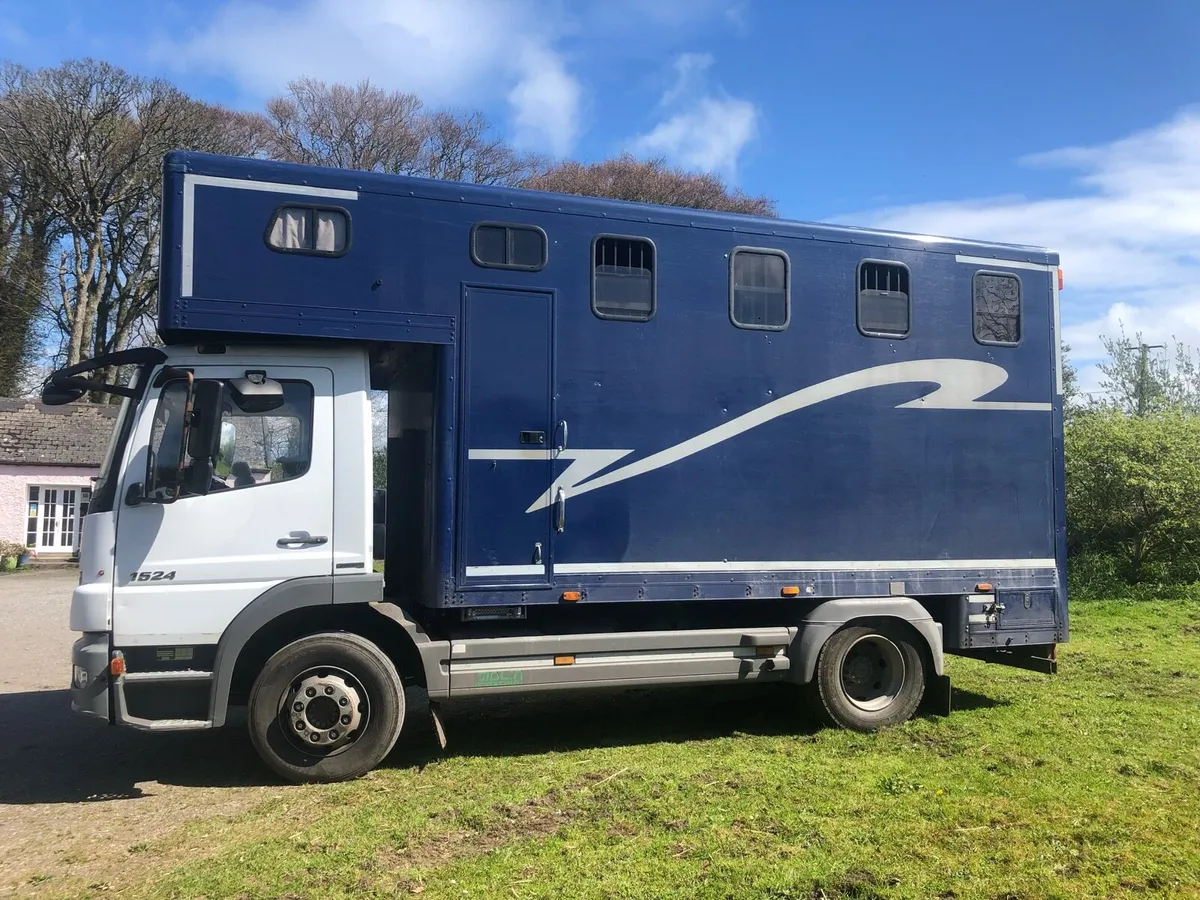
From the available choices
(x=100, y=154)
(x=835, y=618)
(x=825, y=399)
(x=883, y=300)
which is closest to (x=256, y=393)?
(x=825, y=399)

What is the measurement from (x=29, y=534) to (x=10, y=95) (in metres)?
13.7

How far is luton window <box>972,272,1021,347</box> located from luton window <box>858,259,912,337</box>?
0.63m

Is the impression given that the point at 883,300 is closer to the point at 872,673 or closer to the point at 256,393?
the point at 872,673

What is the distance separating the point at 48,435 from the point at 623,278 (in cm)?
2399

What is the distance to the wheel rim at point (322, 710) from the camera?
584 cm

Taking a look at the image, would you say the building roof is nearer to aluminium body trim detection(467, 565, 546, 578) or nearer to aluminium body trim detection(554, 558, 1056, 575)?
aluminium body trim detection(467, 565, 546, 578)

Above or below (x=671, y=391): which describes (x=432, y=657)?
below

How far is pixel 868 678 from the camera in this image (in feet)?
23.7

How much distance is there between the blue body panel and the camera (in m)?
5.94

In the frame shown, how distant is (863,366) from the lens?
6.96 meters

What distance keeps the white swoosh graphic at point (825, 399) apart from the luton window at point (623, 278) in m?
0.99

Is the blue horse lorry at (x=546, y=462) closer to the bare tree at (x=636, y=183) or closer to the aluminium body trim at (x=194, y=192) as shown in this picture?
the aluminium body trim at (x=194, y=192)

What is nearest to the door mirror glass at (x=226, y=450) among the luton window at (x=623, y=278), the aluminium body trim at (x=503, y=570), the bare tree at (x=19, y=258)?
the aluminium body trim at (x=503, y=570)

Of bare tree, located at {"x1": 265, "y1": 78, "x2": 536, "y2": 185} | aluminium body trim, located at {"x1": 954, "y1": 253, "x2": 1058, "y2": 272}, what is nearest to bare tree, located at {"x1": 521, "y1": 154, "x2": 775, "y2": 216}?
bare tree, located at {"x1": 265, "y1": 78, "x2": 536, "y2": 185}
